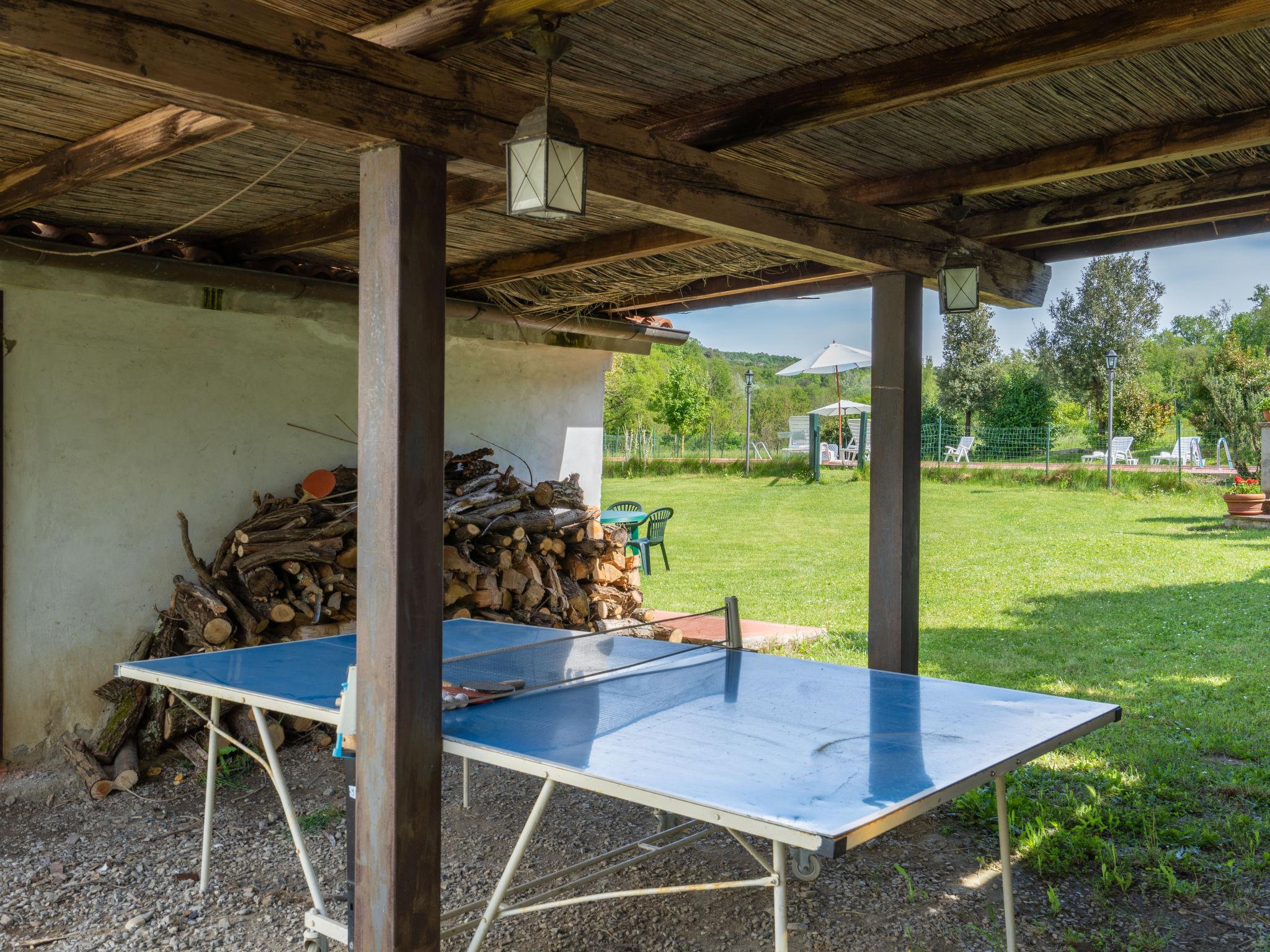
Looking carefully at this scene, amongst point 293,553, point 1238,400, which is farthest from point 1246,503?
point 293,553

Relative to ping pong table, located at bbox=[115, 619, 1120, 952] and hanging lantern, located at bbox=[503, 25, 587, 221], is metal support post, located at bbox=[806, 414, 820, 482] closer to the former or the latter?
ping pong table, located at bbox=[115, 619, 1120, 952]

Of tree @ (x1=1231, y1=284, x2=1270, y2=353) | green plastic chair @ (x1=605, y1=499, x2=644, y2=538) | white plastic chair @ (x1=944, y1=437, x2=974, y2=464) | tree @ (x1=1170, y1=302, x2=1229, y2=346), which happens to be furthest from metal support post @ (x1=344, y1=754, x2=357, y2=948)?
tree @ (x1=1170, y1=302, x2=1229, y2=346)

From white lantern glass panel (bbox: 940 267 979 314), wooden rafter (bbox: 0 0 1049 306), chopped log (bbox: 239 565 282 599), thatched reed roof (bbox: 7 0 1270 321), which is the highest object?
thatched reed roof (bbox: 7 0 1270 321)

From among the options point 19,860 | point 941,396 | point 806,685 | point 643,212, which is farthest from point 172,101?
point 941,396

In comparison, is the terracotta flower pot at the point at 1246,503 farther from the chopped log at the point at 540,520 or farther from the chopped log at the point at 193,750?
the chopped log at the point at 193,750

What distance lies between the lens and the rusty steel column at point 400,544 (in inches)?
102

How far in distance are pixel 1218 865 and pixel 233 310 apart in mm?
5311

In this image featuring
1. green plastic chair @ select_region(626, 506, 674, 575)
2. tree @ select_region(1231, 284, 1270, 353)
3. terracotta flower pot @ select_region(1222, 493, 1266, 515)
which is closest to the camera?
green plastic chair @ select_region(626, 506, 674, 575)

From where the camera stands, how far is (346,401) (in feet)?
20.8

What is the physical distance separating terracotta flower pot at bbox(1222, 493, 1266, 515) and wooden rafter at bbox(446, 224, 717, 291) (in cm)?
1227

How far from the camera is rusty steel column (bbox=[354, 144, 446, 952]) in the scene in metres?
2.58

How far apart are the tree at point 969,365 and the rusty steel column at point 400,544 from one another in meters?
32.7

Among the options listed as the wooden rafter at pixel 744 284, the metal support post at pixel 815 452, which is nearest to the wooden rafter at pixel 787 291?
the wooden rafter at pixel 744 284

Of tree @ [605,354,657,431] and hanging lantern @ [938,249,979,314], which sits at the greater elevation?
tree @ [605,354,657,431]
